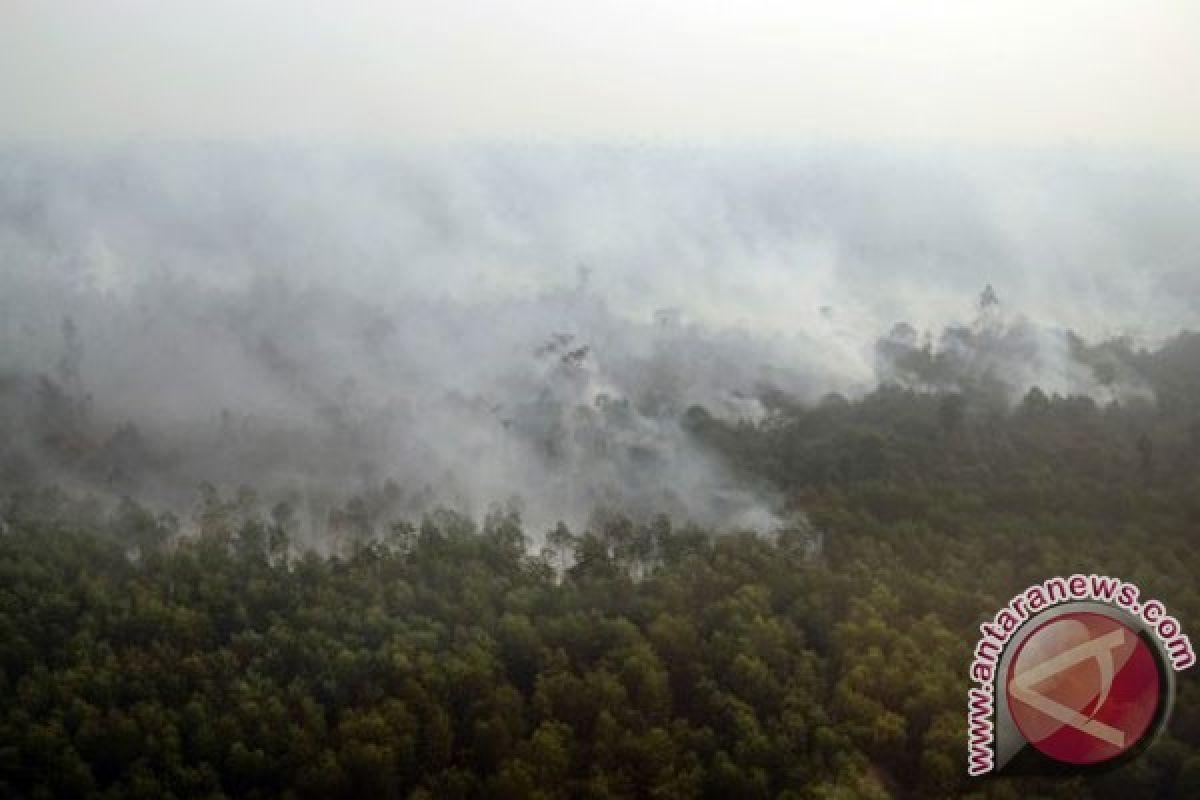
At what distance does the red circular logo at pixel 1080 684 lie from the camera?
21922 mm

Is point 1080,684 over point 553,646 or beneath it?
beneath

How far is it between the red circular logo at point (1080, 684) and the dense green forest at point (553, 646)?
6.60 feet

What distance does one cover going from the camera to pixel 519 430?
235ft

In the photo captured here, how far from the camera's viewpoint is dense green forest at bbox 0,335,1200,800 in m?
25.8

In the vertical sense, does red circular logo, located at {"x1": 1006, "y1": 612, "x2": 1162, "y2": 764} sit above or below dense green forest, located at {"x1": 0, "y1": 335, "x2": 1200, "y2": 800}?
below

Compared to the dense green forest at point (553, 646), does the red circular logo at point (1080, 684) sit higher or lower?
lower

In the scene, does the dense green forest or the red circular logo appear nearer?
the red circular logo

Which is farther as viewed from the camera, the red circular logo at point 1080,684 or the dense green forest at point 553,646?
the dense green forest at point 553,646

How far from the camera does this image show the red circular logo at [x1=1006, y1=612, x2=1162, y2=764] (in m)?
21.9

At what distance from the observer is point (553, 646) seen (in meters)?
32.0

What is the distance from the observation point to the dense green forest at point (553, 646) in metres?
25.8

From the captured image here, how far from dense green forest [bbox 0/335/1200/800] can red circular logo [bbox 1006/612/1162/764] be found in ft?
6.60

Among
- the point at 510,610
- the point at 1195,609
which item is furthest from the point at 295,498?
the point at 1195,609

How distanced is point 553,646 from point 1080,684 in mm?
15396
